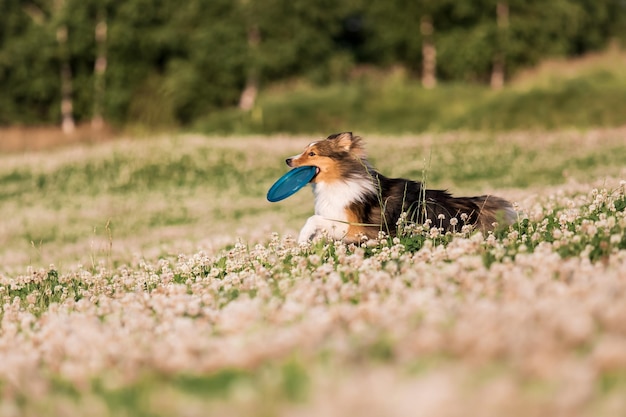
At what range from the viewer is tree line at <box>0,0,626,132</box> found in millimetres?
58625

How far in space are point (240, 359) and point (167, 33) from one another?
5859 cm

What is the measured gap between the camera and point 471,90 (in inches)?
1706

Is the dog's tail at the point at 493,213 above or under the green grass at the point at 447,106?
under

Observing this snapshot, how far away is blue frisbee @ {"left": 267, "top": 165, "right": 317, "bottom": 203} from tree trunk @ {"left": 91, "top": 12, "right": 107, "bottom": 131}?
53648 millimetres

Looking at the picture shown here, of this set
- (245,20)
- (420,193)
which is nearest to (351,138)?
(420,193)

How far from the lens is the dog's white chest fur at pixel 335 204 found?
820 centimetres

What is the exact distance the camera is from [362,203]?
8258mm

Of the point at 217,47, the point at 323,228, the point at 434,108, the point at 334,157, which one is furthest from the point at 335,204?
the point at 217,47

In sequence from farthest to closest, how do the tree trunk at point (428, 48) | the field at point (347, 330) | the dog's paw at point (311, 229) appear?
the tree trunk at point (428, 48) → the dog's paw at point (311, 229) → the field at point (347, 330)

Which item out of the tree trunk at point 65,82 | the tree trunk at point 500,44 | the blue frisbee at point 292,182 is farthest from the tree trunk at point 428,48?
the blue frisbee at point 292,182

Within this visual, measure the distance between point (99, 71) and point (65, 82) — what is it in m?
2.61

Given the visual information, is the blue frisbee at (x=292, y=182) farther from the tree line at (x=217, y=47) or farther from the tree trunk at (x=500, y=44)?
the tree trunk at (x=500, y=44)

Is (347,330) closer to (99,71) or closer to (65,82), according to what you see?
(99,71)

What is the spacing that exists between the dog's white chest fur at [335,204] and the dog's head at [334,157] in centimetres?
11
